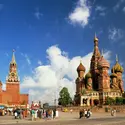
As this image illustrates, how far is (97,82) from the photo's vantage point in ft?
386

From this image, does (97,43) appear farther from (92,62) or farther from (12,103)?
(12,103)

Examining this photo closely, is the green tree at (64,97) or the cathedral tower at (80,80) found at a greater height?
the cathedral tower at (80,80)

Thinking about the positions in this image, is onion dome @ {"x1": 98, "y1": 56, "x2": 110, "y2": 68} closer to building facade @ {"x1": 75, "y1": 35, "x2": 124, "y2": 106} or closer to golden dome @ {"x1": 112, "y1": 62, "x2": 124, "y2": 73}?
building facade @ {"x1": 75, "y1": 35, "x2": 124, "y2": 106}

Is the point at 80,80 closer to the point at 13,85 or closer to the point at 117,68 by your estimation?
the point at 117,68

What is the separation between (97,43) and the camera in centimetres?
12812

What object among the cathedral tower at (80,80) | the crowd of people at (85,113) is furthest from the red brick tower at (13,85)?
the crowd of people at (85,113)

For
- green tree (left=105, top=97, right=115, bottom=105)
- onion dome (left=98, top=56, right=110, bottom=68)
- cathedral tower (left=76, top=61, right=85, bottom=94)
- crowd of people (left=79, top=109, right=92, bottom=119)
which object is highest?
onion dome (left=98, top=56, right=110, bottom=68)

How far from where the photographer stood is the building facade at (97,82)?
10881 centimetres

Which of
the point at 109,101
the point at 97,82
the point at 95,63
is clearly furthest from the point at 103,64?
the point at 109,101

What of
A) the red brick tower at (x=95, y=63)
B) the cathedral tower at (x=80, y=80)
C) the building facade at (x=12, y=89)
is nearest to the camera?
the cathedral tower at (x=80, y=80)

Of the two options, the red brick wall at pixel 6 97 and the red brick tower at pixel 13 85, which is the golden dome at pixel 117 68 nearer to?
the red brick tower at pixel 13 85

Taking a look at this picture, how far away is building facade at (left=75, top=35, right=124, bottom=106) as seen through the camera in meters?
109

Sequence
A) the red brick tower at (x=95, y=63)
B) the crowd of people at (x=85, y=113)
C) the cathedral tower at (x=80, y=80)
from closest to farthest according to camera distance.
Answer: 1. the crowd of people at (x=85, y=113)
2. the cathedral tower at (x=80, y=80)
3. the red brick tower at (x=95, y=63)

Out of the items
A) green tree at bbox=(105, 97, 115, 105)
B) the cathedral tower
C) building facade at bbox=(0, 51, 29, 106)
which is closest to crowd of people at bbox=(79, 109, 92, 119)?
green tree at bbox=(105, 97, 115, 105)
